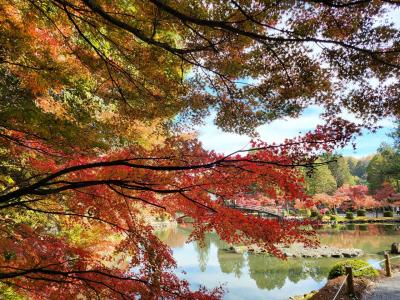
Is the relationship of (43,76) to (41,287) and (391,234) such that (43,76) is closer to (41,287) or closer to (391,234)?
(41,287)

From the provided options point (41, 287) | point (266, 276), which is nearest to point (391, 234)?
point (266, 276)

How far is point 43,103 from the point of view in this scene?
7699mm

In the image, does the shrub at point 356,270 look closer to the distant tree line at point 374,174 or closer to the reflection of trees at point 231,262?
the reflection of trees at point 231,262

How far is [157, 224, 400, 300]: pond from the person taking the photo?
48.2 feet

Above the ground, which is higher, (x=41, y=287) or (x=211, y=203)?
(x=211, y=203)

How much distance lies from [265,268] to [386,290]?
32.7ft

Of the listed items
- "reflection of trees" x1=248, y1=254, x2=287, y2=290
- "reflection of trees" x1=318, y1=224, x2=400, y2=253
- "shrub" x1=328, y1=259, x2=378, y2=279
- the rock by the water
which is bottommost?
"reflection of trees" x1=248, y1=254, x2=287, y2=290

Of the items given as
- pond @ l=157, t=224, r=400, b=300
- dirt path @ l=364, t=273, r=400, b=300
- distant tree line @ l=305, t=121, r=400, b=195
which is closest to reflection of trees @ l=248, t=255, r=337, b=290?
pond @ l=157, t=224, r=400, b=300

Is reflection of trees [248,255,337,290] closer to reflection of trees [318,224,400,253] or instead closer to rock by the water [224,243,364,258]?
rock by the water [224,243,364,258]

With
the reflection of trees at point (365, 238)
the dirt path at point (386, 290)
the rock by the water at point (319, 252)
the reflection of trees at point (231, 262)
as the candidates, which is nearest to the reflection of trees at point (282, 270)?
the reflection of trees at point (231, 262)

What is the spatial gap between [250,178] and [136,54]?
8.81 feet

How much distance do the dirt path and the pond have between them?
1.86 metres

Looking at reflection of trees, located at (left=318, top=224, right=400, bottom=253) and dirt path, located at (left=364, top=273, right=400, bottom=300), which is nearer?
dirt path, located at (left=364, top=273, right=400, bottom=300)

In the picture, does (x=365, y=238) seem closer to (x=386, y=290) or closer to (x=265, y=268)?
(x=265, y=268)
